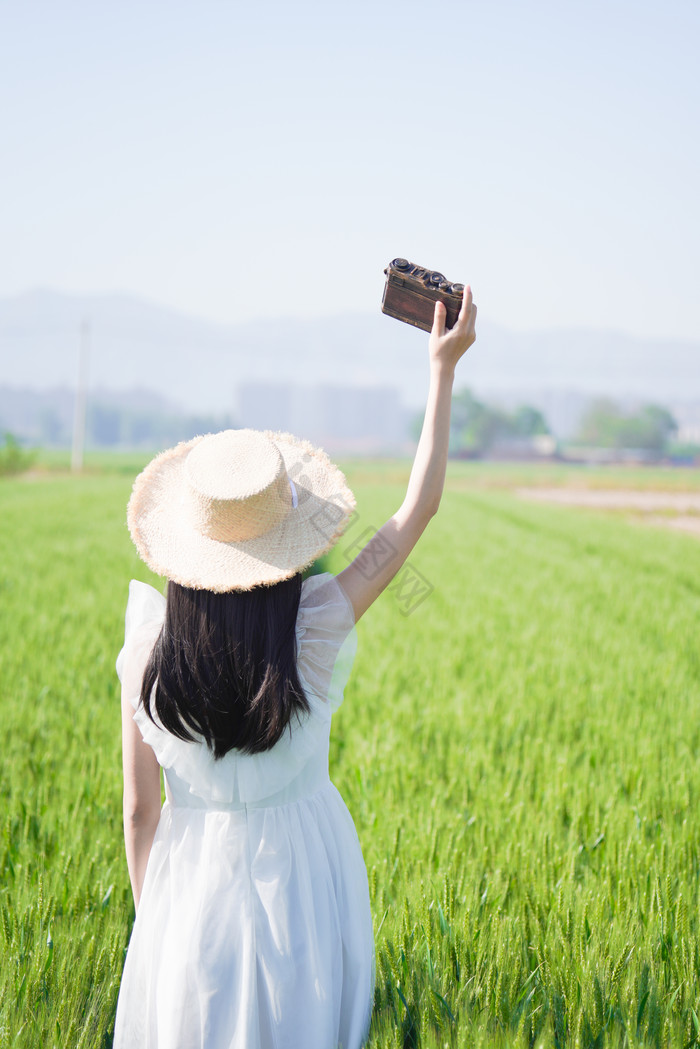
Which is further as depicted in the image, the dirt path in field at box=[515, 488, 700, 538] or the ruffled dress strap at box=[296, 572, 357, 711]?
the dirt path in field at box=[515, 488, 700, 538]

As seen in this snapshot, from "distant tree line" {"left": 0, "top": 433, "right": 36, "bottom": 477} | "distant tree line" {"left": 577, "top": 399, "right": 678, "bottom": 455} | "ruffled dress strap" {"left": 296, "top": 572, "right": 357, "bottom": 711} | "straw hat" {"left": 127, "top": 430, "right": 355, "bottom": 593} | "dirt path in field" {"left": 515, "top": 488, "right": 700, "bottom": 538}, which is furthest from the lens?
"distant tree line" {"left": 577, "top": 399, "right": 678, "bottom": 455}

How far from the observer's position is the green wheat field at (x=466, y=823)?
57.4 inches

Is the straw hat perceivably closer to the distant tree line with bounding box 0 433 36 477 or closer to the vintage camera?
the vintage camera

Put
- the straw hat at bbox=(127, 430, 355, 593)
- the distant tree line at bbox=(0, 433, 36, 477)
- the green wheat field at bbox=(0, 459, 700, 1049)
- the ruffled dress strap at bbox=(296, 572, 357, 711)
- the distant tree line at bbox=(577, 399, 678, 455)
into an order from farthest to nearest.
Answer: the distant tree line at bbox=(577, 399, 678, 455), the distant tree line at bbox=(0, 433, 36, 477), the green wheat field at bbox=(0, 459, 700, 1049), the ruffled dress strap at bbox=(296, 572, 357, 711), the straw hat at bbox=(127, 430, 355, 593)

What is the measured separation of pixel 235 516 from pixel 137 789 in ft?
1.56

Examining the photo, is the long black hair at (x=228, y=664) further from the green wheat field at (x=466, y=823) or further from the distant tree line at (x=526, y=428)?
the distant tree line at (x=526, y=428)

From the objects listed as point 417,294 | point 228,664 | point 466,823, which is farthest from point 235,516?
point 466,823

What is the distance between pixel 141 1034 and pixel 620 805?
5.58ft

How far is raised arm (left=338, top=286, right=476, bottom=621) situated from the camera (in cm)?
118

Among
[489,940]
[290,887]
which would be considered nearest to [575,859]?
[489,940]

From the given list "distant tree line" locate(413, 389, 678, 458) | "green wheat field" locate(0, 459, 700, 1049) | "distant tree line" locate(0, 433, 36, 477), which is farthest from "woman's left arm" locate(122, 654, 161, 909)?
"distant tree line" locate(413, 389, 678, 458)

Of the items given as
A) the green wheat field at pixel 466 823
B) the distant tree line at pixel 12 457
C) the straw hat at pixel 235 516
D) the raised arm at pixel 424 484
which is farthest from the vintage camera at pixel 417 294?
the distant tree line at pixel 12 457

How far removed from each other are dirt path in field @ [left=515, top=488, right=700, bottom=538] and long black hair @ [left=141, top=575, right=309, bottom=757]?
55.9 ft

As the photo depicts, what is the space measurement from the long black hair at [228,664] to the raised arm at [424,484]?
0.35 feet
